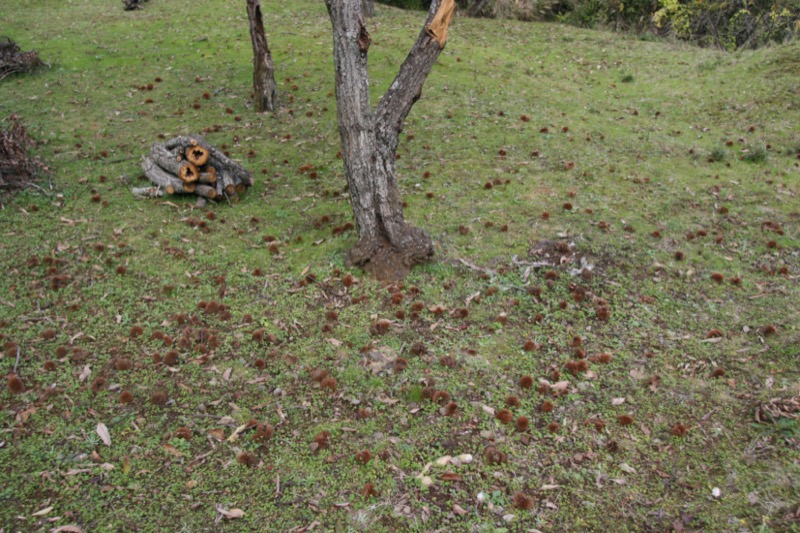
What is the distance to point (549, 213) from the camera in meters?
7.99

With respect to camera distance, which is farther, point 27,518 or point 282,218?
point 282,218

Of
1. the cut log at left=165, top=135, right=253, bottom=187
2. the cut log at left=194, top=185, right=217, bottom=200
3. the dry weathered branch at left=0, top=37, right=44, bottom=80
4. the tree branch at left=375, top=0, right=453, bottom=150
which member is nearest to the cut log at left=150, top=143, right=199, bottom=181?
the cut log at left=165, top=135, right=253, bottom=187

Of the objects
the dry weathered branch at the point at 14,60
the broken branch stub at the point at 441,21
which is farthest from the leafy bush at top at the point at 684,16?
Answer: the broken branch stub at the point at 441,21

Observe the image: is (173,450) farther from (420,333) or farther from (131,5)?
(131,5)

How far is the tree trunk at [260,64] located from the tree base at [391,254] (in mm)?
6679

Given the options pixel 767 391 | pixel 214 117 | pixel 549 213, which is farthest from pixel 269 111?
pixel 767 391

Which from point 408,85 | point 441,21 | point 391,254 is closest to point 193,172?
point 391,254

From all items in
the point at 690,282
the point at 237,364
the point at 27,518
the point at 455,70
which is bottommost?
the point at 27,518

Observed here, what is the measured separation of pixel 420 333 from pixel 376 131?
2397 mm

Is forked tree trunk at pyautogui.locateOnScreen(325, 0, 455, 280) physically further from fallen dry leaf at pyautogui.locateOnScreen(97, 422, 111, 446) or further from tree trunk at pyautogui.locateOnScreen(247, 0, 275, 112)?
tree trunk at pyautogui.locateOnScreen(247, 0, 275, 112)

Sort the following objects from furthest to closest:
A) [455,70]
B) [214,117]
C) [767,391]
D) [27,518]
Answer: [455,70], [214,117], [767,391], [27,518]

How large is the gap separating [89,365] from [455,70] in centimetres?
1232

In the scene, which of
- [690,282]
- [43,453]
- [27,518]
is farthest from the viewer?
[690,282]

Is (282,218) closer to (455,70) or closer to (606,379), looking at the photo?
(606,379)
